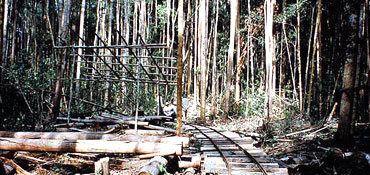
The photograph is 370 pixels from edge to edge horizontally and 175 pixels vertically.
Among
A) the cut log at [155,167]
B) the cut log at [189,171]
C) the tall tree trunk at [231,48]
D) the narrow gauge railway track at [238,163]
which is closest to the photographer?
the cut log at [155,167]

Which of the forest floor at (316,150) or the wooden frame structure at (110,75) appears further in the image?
the wooden frame structure at (110,75)

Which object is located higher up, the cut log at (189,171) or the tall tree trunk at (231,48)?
the tall tree trunk at (231,48)

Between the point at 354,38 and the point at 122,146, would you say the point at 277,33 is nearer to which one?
the point at 354,38

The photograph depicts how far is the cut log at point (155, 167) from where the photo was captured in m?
3.79

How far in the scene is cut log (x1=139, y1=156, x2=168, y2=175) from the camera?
3789 mm

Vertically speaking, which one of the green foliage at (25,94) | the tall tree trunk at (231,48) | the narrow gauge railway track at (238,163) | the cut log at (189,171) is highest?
the tall tree trunk at (231,48)

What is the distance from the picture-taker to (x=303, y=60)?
46.4 feet

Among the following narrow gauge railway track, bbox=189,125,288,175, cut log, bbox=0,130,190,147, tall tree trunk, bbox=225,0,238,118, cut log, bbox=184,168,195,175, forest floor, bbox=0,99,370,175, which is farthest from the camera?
tall tree trunk, bbox=225,0,238,118

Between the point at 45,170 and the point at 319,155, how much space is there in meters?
5.32

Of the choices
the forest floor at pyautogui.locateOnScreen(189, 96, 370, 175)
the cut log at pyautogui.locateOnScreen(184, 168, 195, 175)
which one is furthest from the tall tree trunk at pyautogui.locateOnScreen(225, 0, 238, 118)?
the cut log at pyautogui.locateOnScreen(184, 168, 195, 175)

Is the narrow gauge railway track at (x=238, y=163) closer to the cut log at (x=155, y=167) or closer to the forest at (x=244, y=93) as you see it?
the forest at (x=244, y=93)

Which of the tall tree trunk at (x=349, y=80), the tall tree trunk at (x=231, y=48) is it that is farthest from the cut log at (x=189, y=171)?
the tall tree trunk at (x=231, y=48)

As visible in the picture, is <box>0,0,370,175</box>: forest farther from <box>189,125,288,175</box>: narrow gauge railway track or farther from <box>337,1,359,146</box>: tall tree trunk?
<box>189,125,288,175</box>: narrow gauge railway track

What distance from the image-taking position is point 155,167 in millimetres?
4035
